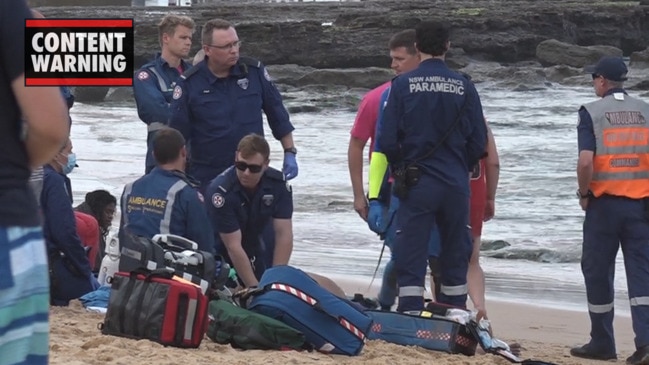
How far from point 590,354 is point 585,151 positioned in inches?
46.4

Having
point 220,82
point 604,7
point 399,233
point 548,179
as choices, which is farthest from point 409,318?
point 604,7

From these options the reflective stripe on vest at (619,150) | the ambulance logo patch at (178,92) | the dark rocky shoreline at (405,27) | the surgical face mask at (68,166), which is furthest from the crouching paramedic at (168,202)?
the dark rocky shoreline at (405,27)

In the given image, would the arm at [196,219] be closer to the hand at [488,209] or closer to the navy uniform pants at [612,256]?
the hand at [488,209]

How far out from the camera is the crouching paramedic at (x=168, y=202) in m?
6.66

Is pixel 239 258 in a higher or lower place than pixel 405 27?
higher

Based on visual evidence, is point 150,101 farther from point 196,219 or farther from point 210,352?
point 210,352

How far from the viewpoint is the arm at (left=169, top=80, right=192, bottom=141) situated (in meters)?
7.61

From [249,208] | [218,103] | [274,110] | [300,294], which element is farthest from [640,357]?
[218,103]

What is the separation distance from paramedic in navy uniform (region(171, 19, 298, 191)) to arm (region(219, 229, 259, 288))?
1.93 feet

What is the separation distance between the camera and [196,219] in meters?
6.66

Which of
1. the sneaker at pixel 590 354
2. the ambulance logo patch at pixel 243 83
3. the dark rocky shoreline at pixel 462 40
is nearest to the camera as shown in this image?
the sneaker at pixel 590 354

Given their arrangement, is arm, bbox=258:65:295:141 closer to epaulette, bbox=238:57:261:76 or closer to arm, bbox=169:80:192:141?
epaulette, bbox=238:57:261:76

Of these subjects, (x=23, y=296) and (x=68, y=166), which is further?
(x=68, y=166)

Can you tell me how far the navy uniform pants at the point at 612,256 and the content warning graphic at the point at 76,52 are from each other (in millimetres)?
3260
